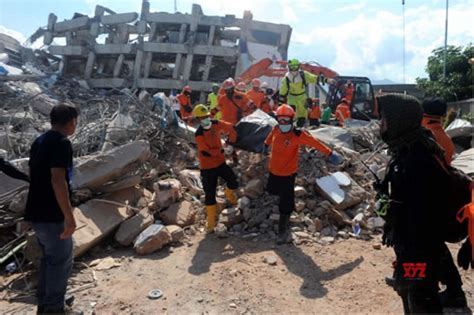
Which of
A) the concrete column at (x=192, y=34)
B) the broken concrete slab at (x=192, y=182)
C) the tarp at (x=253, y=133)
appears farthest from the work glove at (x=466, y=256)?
the concrete column at (x=192, y=34)

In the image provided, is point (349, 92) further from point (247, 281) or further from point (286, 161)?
point (247, 281)

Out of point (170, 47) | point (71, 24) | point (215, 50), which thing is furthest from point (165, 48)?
point (71, 24)

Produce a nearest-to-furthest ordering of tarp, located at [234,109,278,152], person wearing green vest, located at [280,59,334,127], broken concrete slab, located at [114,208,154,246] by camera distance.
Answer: broken concrete slab, located at [114,208,154,246], tarp, located at [234,109,278,152], person wearing green vest, located at [280,59,334,127]

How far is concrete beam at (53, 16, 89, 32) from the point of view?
53.7 feet

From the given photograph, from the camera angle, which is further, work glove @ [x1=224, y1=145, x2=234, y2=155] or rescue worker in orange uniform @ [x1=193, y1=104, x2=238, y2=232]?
work glove @ [x1=224, y1=145, x2=234, y2=155]

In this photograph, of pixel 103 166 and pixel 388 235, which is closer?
pixel 388 235

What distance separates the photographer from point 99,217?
5004 mm

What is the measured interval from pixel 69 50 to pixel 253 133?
1317 cm

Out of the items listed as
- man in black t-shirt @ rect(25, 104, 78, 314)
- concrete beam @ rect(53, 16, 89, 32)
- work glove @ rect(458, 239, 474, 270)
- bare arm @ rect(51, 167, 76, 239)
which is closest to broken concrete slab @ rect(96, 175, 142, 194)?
man in black t-shirt @ rect(25, 104, 78, 314)

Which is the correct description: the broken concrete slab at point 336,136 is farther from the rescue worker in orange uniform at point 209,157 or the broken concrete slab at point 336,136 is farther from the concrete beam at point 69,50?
the concrete beam at point 69,50

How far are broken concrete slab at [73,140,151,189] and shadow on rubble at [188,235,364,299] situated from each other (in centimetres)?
143

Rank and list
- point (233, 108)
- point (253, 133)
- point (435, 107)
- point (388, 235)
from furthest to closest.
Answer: point (233, 108), point (253, 133), point (435, 107), point (388, 235)

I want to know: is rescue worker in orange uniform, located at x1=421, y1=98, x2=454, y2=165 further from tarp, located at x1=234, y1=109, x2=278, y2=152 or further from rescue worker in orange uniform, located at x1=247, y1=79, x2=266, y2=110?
rescue worker in orange uniform, located at x1=247, y1=79, x2=266, y2=110

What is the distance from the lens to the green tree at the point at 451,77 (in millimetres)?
17750
